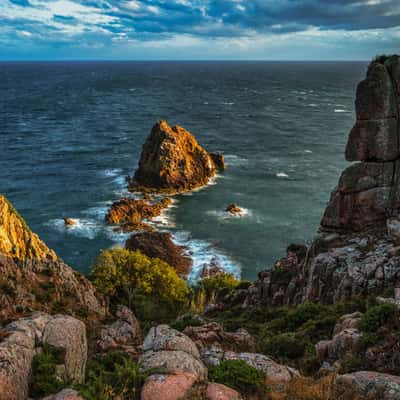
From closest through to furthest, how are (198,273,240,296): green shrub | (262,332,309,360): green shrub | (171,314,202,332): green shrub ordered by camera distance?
(262,332,309,360): green shrub, (171,314,202,332): green shrub, (198,273,240,296): green shrub

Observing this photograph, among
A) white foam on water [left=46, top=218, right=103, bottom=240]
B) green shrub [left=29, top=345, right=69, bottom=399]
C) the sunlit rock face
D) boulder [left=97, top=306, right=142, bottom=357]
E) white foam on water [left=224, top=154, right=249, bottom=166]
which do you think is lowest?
white foam on water [left=46, top=218, right=103, bottom=240]

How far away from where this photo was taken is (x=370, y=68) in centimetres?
3791

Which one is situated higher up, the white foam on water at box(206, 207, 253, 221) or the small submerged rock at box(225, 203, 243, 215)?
the small submerged rock at box(225, 203, 243, 215)

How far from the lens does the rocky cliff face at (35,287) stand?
26.3 m

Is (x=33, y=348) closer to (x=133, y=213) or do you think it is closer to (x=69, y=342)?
(x=69, y=342)

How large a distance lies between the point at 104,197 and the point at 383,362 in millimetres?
91773

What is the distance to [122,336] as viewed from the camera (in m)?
27.9

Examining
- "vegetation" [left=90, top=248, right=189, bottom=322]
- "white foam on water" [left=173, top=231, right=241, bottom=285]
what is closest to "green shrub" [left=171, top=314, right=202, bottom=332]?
"vegetation" [left=90, top=248, right=189, bottom=322]

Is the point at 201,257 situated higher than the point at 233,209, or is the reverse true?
the point at 233,209

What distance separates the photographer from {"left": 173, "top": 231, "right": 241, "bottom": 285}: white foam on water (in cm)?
7385

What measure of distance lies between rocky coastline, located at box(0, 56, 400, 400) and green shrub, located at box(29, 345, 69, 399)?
0.15 ft

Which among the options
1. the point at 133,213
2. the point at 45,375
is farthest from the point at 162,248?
the point at 45,375

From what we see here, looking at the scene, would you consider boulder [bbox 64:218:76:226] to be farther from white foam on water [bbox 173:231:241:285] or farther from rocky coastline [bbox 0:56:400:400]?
rocky coastline [bbox 0:56:400:400]

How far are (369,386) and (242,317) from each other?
2248cm
